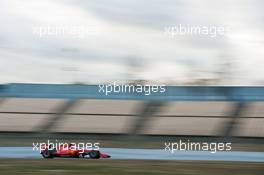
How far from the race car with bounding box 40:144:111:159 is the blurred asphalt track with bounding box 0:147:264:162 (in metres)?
0.07

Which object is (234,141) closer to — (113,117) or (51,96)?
(113,117)

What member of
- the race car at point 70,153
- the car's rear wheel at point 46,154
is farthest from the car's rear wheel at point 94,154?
the car's rear wheel at point 46,154

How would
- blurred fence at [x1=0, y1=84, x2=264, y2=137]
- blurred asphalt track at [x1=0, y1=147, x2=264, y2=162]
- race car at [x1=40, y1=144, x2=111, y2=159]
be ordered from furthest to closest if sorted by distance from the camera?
1. blurred fence at [x1=0, y1=84, x2=264, y2=137]
2. race car at [x1=40, y1=144, x2=111, y2=159]
3. blurred asphalt track at [x1=0, y1=147, x2=264, y2=162]

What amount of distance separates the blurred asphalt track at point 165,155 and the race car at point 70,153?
0.23ft

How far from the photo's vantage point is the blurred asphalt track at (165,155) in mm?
6176

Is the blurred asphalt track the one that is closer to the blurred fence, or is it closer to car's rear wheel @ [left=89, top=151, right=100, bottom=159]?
car's rear wheel @ [left=89, top=151, right=100, bottom=159]

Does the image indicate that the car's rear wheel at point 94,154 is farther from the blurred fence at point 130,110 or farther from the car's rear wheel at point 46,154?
the car's rear wheel at point 46,154

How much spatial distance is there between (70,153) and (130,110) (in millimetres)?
884

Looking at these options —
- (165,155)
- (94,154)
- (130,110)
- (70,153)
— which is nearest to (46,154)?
(70,153)

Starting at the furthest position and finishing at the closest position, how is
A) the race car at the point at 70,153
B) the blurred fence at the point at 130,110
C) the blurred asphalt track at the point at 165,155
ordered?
1. the blurred fence at the point at 130,110
2. the race car at the point at 70,153
3. the blurred asphalt track at the point at 165,155

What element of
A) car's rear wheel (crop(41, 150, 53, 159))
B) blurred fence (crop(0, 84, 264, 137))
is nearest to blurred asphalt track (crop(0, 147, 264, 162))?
car's rear wheel (crop(41, 150, 53, 159))

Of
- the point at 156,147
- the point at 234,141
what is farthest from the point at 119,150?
the point at 234,141

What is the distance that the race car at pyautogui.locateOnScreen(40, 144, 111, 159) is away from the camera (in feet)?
20.6

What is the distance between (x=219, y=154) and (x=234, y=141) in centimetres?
34
